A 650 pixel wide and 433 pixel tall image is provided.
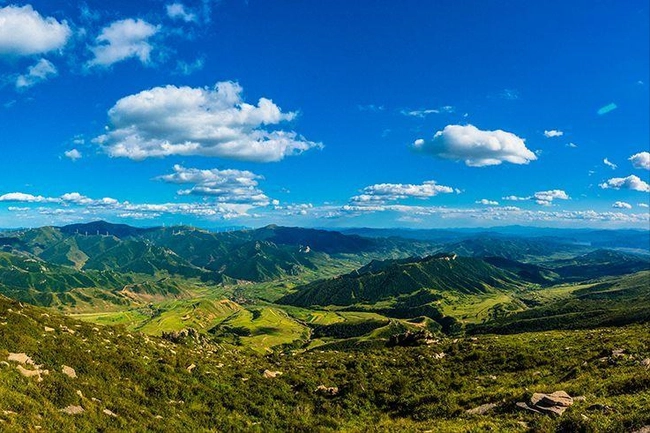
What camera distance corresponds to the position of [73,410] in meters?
30.2

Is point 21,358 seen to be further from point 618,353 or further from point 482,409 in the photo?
point 618,353

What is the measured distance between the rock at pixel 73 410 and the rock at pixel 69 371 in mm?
5460

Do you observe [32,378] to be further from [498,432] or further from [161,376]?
[498,432]

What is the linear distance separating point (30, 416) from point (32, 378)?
260 inches

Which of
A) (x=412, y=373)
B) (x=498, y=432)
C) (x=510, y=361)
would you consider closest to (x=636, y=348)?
(x=510, y=361)

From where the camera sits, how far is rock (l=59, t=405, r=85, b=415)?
2963 cm

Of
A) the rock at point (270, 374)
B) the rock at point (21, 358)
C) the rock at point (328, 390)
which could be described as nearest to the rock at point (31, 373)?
the rock at point (21, 358)

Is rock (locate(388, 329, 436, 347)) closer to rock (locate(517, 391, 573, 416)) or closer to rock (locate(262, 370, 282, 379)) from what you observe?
rock (locate(262, 370, 282, 379))

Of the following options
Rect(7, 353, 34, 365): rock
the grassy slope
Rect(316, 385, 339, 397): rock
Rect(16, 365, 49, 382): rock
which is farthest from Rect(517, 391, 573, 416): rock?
Rect(7, 353, 34, 365): rock

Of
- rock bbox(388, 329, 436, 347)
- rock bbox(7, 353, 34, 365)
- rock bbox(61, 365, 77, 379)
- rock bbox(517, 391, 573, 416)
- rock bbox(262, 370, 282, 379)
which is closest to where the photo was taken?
rock bbox(517, 391, 573, 416)

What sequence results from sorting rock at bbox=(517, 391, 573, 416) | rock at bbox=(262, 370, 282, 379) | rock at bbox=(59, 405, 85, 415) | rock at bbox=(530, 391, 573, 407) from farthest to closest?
rock at bbox=(262, 370, 282, 379)
rock at bbox=(530, 391, 573, 407)
rock at bbox=(59, 405, 85, 415)
rock at bbox=(517, 391, 573, 416)

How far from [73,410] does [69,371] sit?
708 cm

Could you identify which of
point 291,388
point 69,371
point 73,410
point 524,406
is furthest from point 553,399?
point 69,371

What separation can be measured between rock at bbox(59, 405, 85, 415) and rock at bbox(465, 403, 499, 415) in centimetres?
3216
